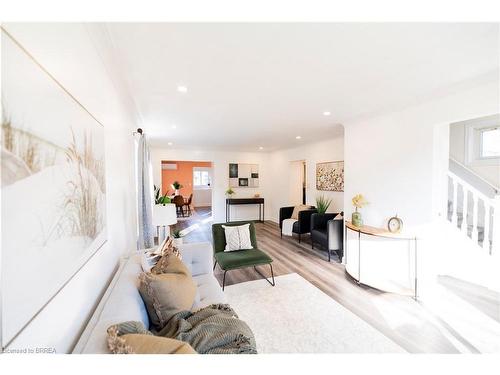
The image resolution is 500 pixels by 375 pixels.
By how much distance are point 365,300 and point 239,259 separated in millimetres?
1537

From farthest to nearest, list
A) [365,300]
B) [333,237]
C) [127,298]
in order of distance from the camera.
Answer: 1. [333,237]
2. [365,300]
3. [127,298]

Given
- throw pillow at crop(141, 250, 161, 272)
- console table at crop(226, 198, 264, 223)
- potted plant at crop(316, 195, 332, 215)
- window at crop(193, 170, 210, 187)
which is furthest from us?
window at crop(193, 170, 210, 187)

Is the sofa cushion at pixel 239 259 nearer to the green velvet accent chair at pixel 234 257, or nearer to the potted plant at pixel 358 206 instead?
the green velvet accent chair at pixel 234 257

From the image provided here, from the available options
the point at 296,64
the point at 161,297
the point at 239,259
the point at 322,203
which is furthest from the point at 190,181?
the point at 161,297

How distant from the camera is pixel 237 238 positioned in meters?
2.98

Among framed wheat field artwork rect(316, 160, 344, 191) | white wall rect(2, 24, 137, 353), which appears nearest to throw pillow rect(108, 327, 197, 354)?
white wall rect(2, 24, 137, 353)

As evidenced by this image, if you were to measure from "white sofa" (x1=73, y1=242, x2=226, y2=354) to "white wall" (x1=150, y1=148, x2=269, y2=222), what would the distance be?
4429 mm

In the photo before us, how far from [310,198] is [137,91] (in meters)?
4.64

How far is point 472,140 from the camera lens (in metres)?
3.82

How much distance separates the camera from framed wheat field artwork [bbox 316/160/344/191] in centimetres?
454

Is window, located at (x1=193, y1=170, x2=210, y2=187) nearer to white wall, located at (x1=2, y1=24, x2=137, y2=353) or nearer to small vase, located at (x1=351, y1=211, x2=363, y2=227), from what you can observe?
small vase, located at (x1=351, y1=211, x2=363, y2=227)

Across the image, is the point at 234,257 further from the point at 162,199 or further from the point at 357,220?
the point at 357,220

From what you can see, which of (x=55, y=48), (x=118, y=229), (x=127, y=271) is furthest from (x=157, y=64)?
(x=127, y=271)
